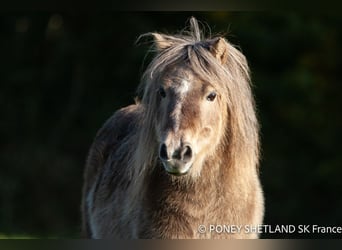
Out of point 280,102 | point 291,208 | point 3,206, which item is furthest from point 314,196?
point 3,206

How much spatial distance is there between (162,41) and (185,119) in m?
0.85

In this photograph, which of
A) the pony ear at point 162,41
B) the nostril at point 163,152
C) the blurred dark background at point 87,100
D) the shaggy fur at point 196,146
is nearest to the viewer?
the nostril at point 163,152

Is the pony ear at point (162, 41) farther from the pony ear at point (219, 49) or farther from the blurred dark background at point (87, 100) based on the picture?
the blurred dark background at point (87, 100)

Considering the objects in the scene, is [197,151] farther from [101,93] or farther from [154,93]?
[101,93]

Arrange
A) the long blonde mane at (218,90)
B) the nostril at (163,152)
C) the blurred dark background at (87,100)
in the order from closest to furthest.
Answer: the nostril at (163,152) → the long blonde mane at (218,90) → the blurred dark background at (87,100)

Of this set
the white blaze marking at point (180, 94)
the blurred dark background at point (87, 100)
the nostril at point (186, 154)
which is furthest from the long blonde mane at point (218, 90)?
the blurred dark background at point (87, 100)

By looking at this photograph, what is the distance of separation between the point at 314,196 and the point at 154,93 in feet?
29.3

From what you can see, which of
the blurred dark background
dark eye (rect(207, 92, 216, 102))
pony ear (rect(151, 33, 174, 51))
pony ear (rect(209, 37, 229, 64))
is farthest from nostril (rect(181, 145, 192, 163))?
the blurred dark background

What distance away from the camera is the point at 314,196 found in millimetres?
13297

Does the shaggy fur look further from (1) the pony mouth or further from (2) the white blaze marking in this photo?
(1) the pony mouth

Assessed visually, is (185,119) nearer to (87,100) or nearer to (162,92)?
(162,92)

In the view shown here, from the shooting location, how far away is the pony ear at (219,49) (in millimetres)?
4906

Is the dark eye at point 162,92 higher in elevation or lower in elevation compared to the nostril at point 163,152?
higher

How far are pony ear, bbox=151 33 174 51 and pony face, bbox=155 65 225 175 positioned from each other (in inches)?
14.0
